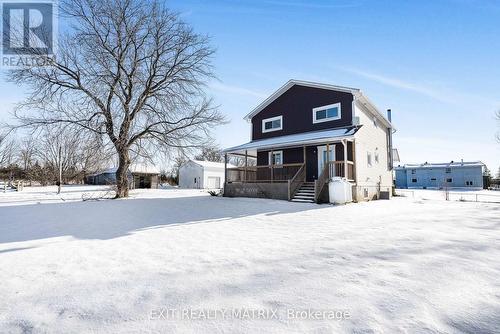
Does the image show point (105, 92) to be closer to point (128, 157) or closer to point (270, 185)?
point (128, 157)

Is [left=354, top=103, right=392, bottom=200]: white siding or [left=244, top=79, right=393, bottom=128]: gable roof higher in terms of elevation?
[left=244, top=79, right=393, bottom=128]: gable roof

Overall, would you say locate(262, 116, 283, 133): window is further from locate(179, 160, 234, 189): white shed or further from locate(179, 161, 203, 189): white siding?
locate(179, 161, 203, 189): white siding

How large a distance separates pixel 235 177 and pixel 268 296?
15.7 m

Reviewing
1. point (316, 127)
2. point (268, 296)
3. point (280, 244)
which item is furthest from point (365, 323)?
point (316, 127)

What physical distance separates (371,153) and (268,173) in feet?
22.5

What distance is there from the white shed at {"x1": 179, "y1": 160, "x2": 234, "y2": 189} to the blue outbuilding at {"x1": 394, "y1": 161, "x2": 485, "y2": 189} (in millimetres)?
32580

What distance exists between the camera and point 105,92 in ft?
53.8

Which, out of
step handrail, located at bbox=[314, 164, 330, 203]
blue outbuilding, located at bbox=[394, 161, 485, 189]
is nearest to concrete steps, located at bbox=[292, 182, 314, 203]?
step handrail, located at bbox=[314, 164, 330, 203]

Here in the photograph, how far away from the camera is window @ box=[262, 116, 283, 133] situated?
744 inches

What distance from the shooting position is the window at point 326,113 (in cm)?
1611

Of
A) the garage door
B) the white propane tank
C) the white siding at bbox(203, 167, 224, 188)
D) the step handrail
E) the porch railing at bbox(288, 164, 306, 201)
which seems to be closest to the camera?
the white propane tank

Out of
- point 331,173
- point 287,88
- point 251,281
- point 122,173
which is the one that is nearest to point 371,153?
point 331,173

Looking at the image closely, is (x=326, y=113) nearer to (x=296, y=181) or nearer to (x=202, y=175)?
(x=296, y=181)

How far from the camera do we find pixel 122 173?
1741cm
